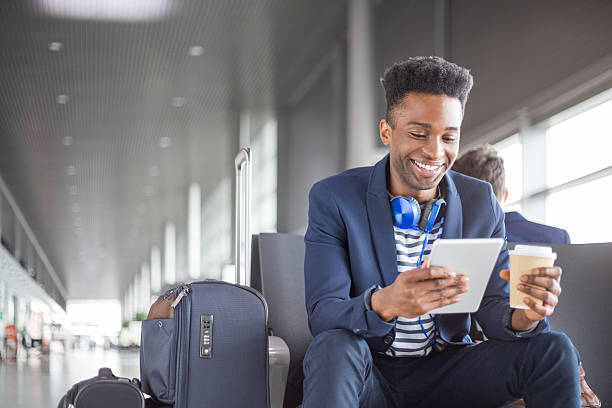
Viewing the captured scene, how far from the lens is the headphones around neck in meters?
Result: 1.88

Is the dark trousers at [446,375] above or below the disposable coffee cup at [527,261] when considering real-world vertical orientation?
below

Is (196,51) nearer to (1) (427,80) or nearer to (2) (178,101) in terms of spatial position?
(2) (178,101)

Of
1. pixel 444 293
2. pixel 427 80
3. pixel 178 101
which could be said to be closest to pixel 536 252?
pixel 444 293

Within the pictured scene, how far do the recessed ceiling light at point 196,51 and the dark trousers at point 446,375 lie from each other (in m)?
9.98

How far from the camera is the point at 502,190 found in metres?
2.84

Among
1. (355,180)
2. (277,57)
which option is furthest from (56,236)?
(355,180)

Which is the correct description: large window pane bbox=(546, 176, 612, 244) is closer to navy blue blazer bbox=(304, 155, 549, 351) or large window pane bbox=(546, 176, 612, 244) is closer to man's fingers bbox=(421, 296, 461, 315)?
navy blue blazer bbox=(304, 155, 549, 351)

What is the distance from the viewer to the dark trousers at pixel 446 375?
1544 millimetres

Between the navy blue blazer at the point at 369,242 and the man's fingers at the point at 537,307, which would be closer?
the man's fingers at the point at 537,307

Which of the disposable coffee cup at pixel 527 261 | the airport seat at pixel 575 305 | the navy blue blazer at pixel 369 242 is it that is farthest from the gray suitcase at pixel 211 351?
the disposable coffee cup at pixel 527 261

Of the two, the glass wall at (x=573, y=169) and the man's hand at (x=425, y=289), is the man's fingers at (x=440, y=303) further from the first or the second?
the glass wall at (x=573, y=169)

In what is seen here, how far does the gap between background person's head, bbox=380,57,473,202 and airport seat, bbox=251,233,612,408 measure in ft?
2.64

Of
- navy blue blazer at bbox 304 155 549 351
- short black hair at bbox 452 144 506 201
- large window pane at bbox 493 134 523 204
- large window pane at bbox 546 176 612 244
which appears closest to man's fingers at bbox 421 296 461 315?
navy blue blazer at bbox 304 155 549 351

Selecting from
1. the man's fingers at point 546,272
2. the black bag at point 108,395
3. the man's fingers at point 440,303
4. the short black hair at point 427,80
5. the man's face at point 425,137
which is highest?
the short black hair at point 427,80
